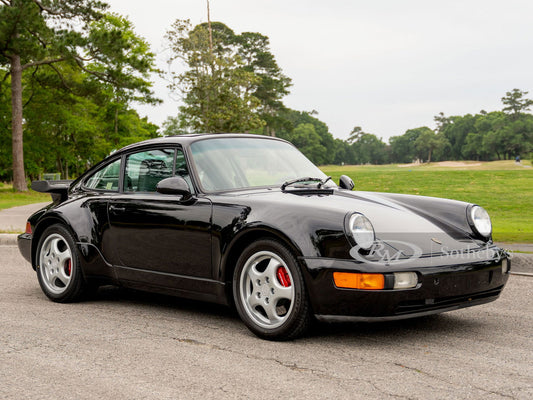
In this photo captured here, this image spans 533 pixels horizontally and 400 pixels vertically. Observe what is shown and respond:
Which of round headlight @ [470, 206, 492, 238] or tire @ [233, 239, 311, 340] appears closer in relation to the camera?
tire @ [233, 239, 311, 340]

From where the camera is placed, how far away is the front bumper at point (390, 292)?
4.14 meters

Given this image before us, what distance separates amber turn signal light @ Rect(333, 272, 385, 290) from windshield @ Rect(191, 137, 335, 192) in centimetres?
138

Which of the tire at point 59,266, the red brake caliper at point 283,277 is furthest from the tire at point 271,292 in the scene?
the tire at point 59,266

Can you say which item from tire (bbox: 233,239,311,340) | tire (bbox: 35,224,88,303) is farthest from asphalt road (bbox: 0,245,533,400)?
tire (bbox: 35,224,88,303)

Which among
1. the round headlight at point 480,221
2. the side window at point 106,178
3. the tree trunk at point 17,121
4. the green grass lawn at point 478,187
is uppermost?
the tree trunk at point 17,121

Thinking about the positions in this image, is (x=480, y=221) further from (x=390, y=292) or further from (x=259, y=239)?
(x=259, y=239)

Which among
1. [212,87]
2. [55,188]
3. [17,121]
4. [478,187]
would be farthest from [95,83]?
[55,188]

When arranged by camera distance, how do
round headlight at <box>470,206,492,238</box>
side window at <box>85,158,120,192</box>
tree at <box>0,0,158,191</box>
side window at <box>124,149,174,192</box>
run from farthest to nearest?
tree at <box>0,0,158,191</box>, side window at <box>85,158,120,192</box>, side window at <box>124,149,174,192</box>, round headlight at <box>470,206,492,238</box>

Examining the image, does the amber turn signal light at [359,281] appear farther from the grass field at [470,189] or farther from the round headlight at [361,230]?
the grass field at [470,189]

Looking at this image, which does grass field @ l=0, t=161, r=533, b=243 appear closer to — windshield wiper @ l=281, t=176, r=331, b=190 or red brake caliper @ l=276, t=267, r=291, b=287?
windshield wiper @ l=281, t=176, r=331, b=190

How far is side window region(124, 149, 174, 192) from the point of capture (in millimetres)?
5555

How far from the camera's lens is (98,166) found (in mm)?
6277

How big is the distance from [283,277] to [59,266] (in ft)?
8.72

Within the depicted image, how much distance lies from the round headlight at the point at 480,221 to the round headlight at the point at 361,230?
1.09 metres
